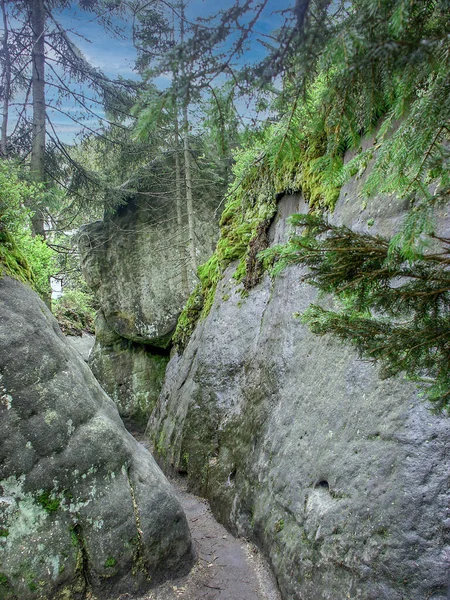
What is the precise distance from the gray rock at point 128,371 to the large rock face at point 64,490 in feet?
26.0

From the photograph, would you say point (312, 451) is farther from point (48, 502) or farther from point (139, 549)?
point (48, 502)

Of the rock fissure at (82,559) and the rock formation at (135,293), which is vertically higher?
the rock formation at (135,293)

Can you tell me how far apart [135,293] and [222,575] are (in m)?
9.64

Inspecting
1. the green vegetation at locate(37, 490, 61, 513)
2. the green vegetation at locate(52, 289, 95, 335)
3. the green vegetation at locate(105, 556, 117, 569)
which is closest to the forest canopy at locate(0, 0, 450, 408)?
the green vegetation at locate(37, 490, 61, 513)

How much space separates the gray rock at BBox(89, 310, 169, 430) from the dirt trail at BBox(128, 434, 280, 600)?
23.9 ft

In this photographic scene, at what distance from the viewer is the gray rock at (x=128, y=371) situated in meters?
12.1

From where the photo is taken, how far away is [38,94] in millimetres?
11219

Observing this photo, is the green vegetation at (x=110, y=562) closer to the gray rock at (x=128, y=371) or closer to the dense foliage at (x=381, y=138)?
the dense foliage at (x=381, y=138)

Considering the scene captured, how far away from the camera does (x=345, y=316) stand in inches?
87.2

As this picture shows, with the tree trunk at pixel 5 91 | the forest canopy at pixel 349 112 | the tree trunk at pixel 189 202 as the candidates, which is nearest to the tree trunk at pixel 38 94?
the tree trunk at pixel 5 91

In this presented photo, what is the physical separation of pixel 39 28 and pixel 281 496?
43.5 ft

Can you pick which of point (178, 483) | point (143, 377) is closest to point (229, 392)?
point (178, 483)

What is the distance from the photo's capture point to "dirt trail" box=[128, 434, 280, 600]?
13.1ft

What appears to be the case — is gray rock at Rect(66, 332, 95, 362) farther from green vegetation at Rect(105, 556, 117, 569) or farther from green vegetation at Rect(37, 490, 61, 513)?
green vegetation at Rect(105, 556, 117, 569)
